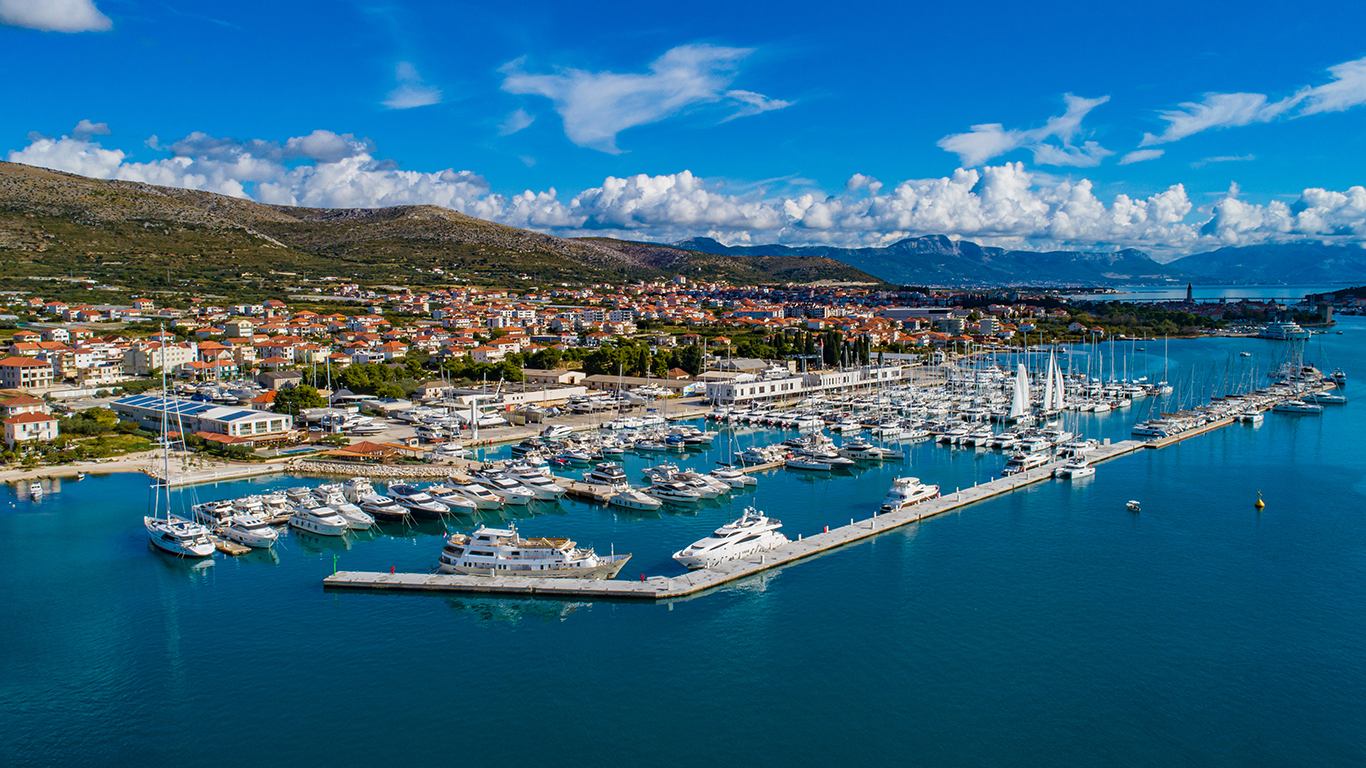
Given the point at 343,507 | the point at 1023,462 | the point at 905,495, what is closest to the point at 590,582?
the point at 343,507

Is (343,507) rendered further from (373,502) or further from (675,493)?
(675,493)

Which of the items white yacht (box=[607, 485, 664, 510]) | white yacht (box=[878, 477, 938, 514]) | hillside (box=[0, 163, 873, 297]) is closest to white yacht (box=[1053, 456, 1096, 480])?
white yacht (box=[878, 477, 938, 514])

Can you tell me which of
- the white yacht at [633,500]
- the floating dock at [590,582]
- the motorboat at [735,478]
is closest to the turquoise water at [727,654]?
the floating dock at [590,582]

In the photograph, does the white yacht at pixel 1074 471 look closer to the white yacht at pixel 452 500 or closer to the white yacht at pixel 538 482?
the white yacht at pixel 538 482

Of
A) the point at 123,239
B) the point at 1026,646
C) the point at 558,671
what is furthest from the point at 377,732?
the point at 123,239

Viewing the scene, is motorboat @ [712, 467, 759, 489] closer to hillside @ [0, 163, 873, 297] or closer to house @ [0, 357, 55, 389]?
house @ [0, 357, 55, 389]

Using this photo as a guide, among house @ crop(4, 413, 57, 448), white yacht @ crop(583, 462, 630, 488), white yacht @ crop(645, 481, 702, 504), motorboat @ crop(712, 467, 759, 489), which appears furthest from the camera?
house @ crop(4, 413, 57, 448)

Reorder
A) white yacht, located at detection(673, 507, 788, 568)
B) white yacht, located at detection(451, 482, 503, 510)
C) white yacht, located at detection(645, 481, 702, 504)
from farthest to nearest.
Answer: white yacht, located at detection(645, 481, 702, 504) → white yacht, located at detection(451, 482, 503, 510) → white yacht, located at detection(673, 507, 788, 568)

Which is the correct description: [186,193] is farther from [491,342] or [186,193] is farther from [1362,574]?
[1362,574]
